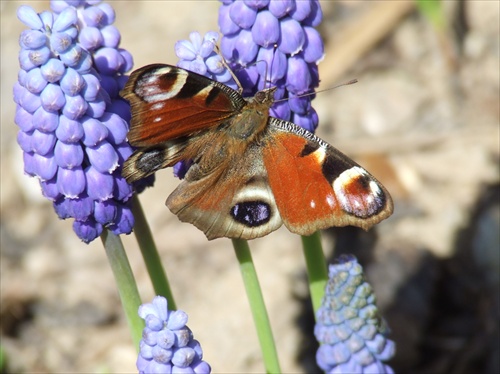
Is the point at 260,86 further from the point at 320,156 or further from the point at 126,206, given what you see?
the point at 126,206

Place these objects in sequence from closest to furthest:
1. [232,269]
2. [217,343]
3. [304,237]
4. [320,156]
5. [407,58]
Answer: [320,156], [304,237], [217,343], [232,269], [407,58]

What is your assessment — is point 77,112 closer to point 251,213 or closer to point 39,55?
point 39,55

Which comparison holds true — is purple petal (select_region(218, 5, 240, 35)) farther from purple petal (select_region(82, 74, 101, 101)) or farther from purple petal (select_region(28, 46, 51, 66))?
purple petal (select_region(28, 46, 51, 66))

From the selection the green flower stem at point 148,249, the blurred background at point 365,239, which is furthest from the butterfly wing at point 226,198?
the blurred background at point 365,239

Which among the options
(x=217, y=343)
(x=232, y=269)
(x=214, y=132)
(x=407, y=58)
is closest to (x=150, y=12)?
(x=407, y=58)

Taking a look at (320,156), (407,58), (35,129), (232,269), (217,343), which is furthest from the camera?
(407,58)

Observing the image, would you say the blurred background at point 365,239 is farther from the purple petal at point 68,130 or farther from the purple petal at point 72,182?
the purple petal at point 68,130
